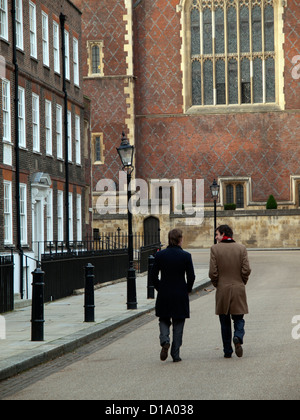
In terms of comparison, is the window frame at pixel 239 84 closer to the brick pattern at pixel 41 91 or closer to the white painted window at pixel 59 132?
the brick pattern at pixel 41 91

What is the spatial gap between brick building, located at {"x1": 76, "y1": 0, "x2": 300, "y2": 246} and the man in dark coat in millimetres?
42729

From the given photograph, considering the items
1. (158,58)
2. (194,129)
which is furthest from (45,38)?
(158,58)

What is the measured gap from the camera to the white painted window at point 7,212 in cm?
2400

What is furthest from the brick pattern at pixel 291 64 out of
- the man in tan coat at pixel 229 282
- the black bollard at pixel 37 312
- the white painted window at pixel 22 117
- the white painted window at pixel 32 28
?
the man in tan coat at pixel 229 282

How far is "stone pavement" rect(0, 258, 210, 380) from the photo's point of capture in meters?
10.7

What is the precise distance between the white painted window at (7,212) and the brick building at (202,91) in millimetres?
29675

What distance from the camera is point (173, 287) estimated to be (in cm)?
1079

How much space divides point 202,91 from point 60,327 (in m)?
41.6

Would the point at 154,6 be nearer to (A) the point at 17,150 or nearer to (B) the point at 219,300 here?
(A) the point at 17,150

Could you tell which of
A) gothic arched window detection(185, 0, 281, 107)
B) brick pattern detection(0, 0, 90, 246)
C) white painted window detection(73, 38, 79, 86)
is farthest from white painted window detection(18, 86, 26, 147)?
gothic arched window detection(185, 0, 281, 107)

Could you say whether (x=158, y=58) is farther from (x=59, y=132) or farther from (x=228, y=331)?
(x=228, y=331)

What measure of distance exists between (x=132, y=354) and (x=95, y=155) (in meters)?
43.4

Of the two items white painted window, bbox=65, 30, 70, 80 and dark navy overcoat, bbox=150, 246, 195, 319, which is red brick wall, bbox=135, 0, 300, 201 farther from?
dark navy overcoat, bbox=150, 246, 195, 319
